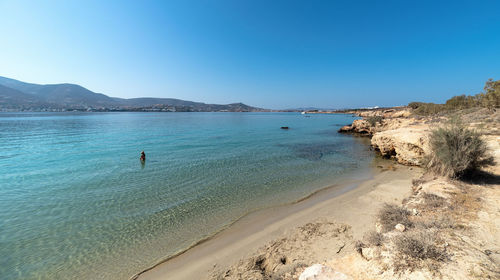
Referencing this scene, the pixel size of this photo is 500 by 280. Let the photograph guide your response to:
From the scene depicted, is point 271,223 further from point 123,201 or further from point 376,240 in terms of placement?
point 123,201

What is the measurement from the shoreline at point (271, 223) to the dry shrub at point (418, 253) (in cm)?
212

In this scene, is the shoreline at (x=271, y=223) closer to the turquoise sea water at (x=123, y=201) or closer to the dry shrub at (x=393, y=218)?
the turquoise sea water at (x=123, y=201)

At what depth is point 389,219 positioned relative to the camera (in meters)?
5.59

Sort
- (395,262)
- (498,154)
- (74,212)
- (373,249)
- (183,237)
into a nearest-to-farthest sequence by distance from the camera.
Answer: (395,262) < (373,249) < (183,237) < (74,212) < (498,154)

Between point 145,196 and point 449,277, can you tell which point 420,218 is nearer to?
point 449,277

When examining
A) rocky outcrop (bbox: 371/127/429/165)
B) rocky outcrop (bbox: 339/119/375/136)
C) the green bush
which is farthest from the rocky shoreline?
rocky outcrop (bbox: 339/119/375/136)

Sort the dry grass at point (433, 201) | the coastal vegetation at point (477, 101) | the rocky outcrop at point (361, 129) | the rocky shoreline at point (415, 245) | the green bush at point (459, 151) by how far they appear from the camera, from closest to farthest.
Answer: the rocky shoreline at point (415, 245)
the dry grass at point (433, 201)
the green bush at point (459, 151)
the coastal vegetation at point (477, 101)
the rocky outcrop at point (361, 129)

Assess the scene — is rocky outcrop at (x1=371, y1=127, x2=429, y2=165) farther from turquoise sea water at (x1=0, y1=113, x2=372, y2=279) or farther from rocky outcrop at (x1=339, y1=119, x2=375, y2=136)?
rocky outcrop at (x1=339, y1=119, x2=375, y2=136)

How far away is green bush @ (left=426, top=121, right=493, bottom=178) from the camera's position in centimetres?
799

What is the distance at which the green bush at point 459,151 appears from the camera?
7.99 meters

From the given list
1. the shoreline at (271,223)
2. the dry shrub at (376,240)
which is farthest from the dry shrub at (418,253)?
the shoreline at (271,223)

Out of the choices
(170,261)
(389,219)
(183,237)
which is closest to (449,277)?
(389,219)

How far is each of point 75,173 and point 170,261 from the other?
11734 mm

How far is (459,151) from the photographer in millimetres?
8000
